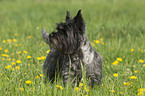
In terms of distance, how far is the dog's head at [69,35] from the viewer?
2998mm

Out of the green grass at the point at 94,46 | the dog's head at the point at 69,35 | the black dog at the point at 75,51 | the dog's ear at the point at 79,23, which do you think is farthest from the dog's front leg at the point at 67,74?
the dog's ear at the point at 79,23

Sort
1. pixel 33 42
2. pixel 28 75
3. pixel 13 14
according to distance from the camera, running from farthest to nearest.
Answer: pixel 13 14
pixel 33 42
pixel 28 75

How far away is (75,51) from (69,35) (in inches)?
11.3

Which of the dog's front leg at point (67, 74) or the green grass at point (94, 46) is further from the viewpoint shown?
the dog's front leg at point (67, 74)

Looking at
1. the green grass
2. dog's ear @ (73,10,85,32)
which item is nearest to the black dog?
dog's ear @ (73,10,85,32)

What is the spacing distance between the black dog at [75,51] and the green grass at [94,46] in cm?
23

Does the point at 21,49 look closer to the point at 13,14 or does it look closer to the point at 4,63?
the point at 4,63

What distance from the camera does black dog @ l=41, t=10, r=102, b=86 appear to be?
3.02 meters

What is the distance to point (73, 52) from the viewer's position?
3176 millimetres

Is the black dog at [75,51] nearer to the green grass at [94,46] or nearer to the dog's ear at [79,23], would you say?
the dog's ear at [79,23]

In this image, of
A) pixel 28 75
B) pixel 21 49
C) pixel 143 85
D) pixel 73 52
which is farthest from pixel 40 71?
pixel 143 85

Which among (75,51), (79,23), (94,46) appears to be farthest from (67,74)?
(94,46)

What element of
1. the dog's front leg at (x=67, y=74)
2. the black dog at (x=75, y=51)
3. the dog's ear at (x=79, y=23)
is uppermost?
the dog's ear at (x=79, y=23)

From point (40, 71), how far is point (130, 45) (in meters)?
2.51
